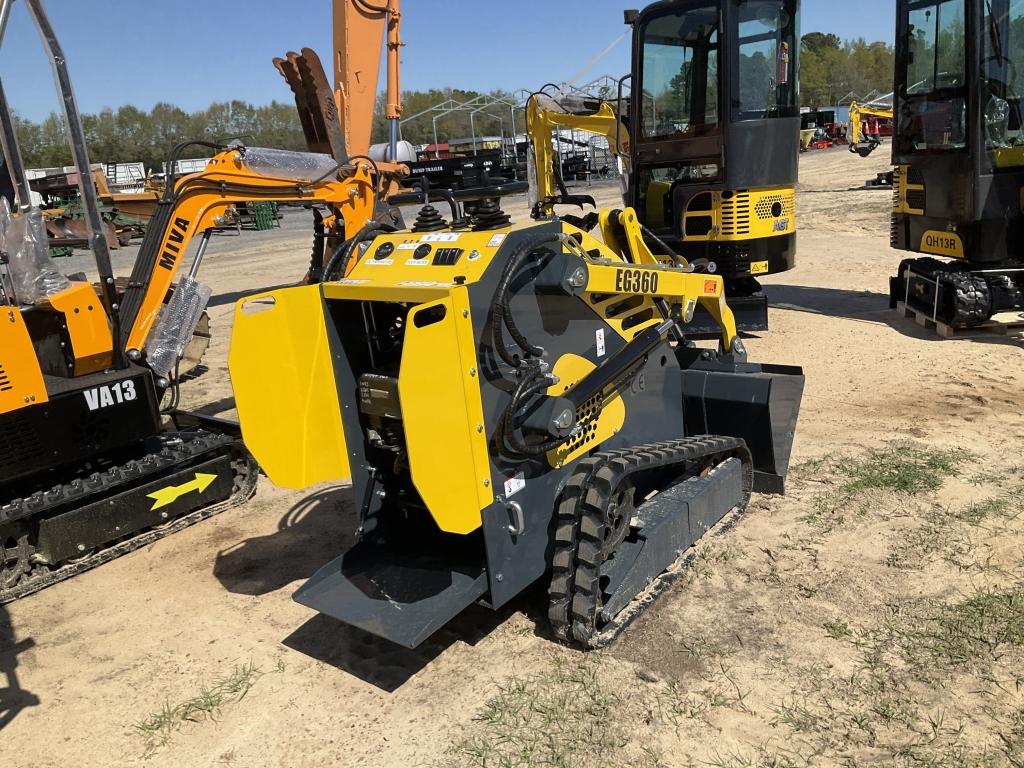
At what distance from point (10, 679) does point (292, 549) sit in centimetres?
148

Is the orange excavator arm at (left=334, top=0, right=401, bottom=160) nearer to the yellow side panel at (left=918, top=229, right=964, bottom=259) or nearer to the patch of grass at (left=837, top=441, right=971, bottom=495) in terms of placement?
the patch of grass at (left=837, top=441, right=971, bottom=495)

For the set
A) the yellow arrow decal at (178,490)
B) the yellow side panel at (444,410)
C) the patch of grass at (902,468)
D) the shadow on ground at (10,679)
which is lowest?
the shadow on ground at (10,679)

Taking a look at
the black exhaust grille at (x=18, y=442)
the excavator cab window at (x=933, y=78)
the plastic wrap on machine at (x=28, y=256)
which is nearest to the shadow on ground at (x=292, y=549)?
the black exhaust grille at (x=18, y=442)

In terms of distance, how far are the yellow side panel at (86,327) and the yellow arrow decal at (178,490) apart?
815 mm

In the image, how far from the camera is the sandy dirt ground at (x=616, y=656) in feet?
9.82

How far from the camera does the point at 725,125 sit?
318 inches

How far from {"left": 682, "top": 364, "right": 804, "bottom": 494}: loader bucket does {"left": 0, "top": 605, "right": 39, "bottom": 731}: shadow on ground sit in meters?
3.53

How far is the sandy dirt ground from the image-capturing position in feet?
9.82

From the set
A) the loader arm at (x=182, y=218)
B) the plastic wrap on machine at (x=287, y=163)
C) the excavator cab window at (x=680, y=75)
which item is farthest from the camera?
the excavator cab window at (x=680, y=75)

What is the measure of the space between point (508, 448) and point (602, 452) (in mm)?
744

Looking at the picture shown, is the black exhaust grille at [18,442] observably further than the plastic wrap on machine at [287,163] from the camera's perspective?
No

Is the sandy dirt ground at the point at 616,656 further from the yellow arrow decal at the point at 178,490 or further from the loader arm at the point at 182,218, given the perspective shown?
the loader arm at the point at 182,218

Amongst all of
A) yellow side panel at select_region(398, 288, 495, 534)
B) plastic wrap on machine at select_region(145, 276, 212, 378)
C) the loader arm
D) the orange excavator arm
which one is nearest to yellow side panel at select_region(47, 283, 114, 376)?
the loader arm

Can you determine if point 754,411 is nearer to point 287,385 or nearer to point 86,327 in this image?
point 287,385
